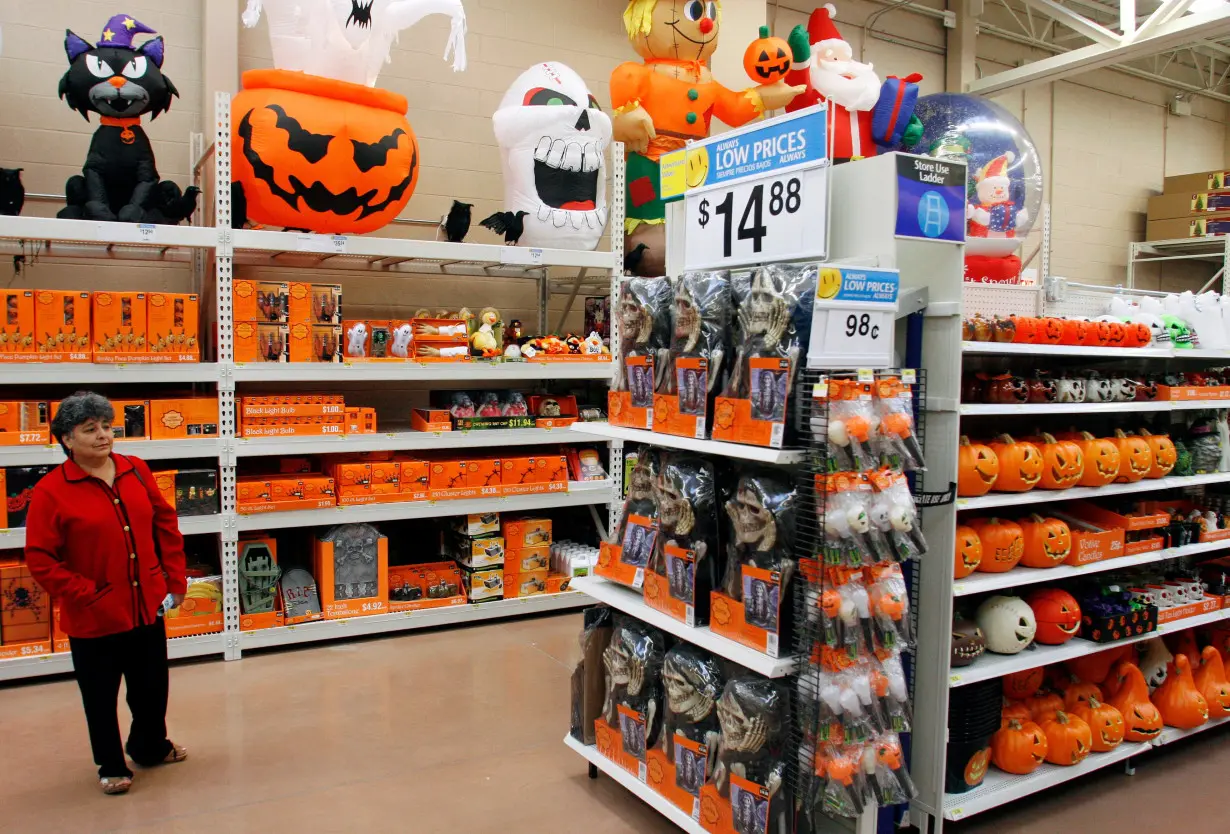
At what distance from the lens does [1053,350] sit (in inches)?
118

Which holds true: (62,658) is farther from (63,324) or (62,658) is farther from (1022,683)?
(1022,683)

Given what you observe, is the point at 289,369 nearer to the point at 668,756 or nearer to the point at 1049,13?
the point at 668,756

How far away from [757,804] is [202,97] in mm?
4499

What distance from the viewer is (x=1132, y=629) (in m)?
3.28

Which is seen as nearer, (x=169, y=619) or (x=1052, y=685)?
(x=1052, y=685)

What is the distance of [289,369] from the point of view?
436 centimetres

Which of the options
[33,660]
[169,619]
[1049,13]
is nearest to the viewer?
[33,660]

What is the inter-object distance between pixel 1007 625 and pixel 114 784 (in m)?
2.88

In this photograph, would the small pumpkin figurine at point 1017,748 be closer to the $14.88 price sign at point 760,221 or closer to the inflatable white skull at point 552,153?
the $14.88 price sign at point 760,221

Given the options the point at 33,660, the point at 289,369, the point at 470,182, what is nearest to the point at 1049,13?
the point at 470,182

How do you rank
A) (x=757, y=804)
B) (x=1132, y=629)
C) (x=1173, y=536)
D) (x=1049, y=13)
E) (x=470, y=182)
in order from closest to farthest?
(x=757, y=804)
(x=1132, y=629)
(x=1173, y=536)
(x=470, y=182)
(x=1049, y=13)

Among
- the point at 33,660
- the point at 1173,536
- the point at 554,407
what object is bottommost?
the point at 33,660

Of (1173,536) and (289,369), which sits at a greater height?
(289,369)

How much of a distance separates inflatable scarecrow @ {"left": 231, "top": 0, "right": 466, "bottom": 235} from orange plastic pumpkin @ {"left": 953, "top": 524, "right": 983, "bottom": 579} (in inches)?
120
